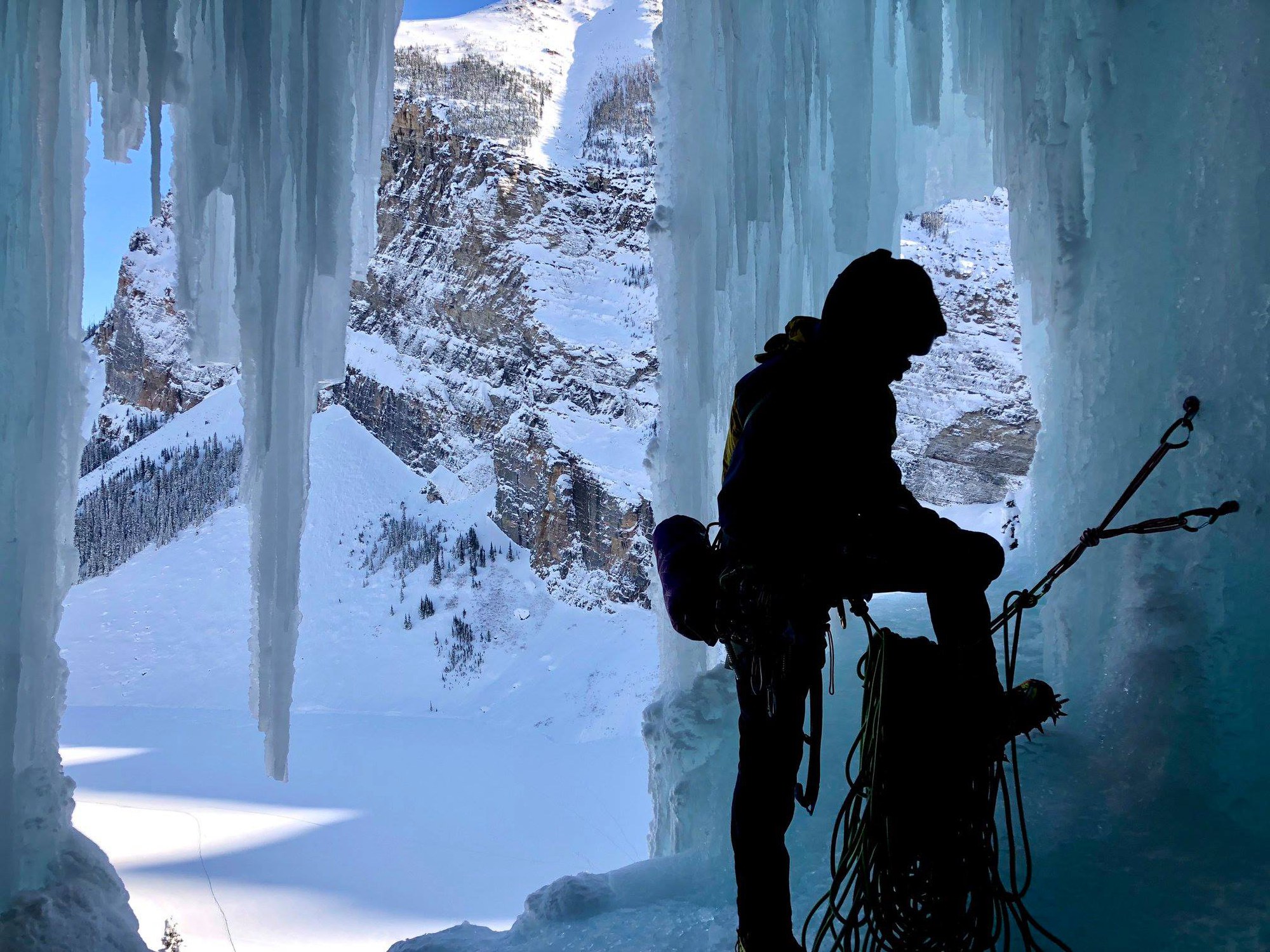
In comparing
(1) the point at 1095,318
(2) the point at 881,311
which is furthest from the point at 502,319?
(2) the point at 881,311

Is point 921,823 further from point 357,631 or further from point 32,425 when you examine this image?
point 357,631

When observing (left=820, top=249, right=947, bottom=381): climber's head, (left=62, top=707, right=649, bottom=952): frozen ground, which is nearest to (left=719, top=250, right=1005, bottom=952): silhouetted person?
(left=820, top=249, right=947, bottom=381): climber's head

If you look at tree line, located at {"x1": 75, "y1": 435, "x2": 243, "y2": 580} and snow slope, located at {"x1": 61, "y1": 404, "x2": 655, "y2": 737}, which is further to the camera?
tree line, located at {"x1": 75, "y1": 435, "x2": 243, "y2": 580}

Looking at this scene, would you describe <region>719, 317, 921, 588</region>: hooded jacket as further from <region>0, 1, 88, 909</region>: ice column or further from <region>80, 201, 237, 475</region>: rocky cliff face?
<region>80, 201, 237, 475</region>: rocky cliff face

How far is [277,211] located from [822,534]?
2.64 meters

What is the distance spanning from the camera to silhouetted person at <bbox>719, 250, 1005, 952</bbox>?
165 centimetres

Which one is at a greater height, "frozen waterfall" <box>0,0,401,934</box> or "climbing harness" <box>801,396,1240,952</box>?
"frozen waterfall" <box>0,0,401,934</box>

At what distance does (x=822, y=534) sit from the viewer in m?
1.68

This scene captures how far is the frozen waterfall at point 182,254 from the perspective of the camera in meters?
2.88

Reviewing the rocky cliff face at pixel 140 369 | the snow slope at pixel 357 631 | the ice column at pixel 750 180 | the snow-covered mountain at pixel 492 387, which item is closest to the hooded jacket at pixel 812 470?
the ice column at pixel 750 180

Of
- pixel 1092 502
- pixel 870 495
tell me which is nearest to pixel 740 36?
pixel 1092 502

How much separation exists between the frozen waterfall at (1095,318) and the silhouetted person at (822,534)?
0.79 m

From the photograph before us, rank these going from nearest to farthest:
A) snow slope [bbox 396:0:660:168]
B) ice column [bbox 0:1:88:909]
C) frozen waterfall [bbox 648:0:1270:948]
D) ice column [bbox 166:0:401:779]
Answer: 1. frozen waterfall [bbox 648:0:1270:948]
2. ice column [bbox 0:1:88:909]
3. ice column [bbox 166:0:401:779]
4. snow slope [bbox 396:0:660:168]

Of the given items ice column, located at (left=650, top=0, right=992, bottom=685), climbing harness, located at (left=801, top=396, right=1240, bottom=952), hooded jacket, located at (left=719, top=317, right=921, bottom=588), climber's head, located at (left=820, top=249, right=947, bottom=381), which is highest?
ice column, located at (left=650, top=0, right=992, bottom=685)
